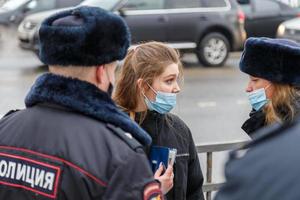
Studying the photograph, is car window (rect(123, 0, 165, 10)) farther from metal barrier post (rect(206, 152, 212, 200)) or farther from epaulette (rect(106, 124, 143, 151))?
epaulette (rect(106, 124, 143, 151))

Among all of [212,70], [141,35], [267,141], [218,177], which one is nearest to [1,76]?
[141,35]

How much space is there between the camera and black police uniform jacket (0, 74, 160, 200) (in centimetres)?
195


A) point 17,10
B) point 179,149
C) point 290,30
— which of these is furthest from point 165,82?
point 17,10

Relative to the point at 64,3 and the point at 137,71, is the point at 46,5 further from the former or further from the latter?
the point at 137,71

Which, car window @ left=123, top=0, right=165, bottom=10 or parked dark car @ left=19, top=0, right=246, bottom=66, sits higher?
car window @ left=123, top=0, right=165, bottom=10

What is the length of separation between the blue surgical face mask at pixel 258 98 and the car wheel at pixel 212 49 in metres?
11.4

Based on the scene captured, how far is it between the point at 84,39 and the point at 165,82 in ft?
4.27

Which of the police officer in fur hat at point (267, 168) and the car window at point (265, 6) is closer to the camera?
the police officer in fur hat at point (267, 168)

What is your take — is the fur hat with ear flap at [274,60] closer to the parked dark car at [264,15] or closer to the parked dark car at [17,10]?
the parked dark car at [17,10]

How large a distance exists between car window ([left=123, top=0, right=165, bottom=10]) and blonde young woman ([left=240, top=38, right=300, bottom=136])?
421 inches

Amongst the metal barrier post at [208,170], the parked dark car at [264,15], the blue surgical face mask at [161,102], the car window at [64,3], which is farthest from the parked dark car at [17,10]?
the blue surgical face mask at [161,102]

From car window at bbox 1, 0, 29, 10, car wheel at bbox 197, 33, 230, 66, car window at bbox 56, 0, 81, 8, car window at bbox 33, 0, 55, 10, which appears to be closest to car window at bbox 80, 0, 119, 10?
car window at bbox 56, 0, 81, 8

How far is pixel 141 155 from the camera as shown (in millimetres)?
1996

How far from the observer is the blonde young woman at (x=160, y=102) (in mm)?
3107
